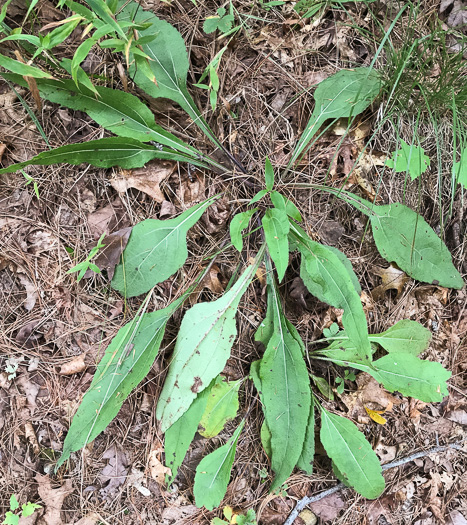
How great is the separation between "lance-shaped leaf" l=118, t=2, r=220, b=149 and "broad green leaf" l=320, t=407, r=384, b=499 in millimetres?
1664

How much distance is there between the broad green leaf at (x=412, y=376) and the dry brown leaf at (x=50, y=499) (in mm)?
1587

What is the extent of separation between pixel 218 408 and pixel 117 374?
0.50 meters

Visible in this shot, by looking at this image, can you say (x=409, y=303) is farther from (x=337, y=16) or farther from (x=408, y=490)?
(x=337, y=16)

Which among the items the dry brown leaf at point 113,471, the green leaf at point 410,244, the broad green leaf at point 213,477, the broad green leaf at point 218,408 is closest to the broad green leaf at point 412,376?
the green leaf at point 410,244

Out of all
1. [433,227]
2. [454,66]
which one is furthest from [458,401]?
[454,66]

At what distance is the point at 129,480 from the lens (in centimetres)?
191

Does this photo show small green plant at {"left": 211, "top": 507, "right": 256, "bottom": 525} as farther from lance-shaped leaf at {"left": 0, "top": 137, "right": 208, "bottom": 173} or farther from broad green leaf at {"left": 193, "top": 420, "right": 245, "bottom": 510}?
lance-shaped leaf at {"left": 0, "top": 137, "right": 208, "bottom": 173}

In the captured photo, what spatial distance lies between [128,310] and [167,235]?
0.41m

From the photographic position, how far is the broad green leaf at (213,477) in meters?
1.83

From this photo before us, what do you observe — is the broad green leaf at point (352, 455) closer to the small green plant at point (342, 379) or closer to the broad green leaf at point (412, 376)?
the small green plant at point (342, 379)

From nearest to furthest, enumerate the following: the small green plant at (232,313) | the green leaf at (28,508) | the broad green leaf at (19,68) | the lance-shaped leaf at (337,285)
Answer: the broad green leaf at (19,68)
the lance-shaped leaf at (337,285)
the small green plant at (232,313)
the green leaf at (28,508)

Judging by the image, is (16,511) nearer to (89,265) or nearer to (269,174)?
(89,265)

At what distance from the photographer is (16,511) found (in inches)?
72.2

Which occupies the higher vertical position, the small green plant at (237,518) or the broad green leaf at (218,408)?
the broad green leaf at (218,408)
